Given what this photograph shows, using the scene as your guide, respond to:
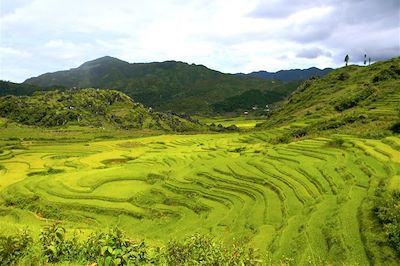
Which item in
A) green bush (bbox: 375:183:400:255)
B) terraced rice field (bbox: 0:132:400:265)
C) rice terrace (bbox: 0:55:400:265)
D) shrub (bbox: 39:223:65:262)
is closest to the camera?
shrub (bbox: 39:223:65:262)

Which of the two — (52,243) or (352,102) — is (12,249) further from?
(352,102)

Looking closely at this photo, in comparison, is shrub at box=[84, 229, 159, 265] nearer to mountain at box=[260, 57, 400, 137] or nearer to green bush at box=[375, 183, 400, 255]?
green bush at box=[375, 183, 400, 255]

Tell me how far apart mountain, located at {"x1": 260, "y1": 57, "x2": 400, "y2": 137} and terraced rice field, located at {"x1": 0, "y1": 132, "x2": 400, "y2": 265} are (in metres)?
15.3

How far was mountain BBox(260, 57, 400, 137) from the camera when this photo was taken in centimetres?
6194

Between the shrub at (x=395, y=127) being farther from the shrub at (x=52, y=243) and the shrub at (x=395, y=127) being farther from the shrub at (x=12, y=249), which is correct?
the shrub at (x=12, y=249)

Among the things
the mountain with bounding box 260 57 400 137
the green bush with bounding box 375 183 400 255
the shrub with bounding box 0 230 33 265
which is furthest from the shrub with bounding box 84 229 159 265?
the mountain with bounding box 260 57 400 137

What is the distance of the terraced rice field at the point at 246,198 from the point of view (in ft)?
89.4

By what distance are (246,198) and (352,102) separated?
6808 cm

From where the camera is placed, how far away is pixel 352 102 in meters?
94.7

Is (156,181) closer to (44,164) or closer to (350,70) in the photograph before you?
(44,164)

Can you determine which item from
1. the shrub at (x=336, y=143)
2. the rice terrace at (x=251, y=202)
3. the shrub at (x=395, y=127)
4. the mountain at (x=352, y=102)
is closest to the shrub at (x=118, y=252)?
the rice terrace at (x=251, y=202)

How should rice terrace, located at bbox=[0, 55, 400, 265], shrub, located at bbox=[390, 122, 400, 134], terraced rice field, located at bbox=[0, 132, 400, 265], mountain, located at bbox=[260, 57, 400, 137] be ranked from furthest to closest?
mountain, located at bbox=[260, 57, 400, 137], shrub, located at bbox=[390, 122, 400, 134], terraced rice field, located at bbox=[0, 132, 400, 265], rice terrace, located at bbox=[0, 55, 400, 265]

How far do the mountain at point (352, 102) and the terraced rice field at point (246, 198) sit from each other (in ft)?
50.1

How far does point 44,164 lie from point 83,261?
201ft
